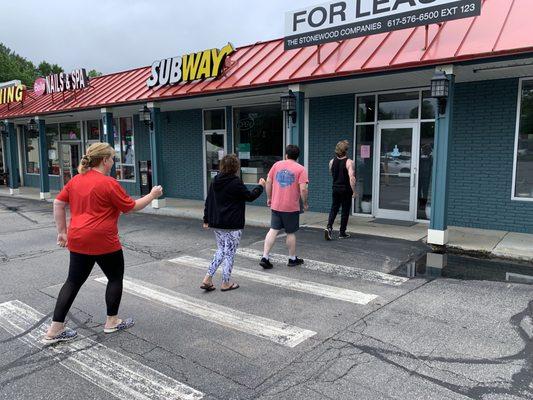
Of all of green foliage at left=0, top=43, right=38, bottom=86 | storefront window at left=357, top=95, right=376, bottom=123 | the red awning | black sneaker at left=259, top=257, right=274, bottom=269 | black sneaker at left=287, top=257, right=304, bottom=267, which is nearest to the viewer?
black sneaker at left=259, top=257, right=274, bottom=269

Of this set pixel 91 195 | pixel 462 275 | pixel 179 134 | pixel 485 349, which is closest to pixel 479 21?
pixel 462 275

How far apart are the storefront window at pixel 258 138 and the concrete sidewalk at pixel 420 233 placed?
120 cm

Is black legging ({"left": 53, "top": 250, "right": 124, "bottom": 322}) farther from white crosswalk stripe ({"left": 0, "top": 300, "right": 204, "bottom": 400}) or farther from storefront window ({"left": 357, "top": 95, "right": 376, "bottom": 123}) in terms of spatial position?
storefront window ({"left": 357, "top": 95, "right": 376, "bottom": 123})

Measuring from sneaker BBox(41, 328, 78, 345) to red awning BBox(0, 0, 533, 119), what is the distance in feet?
20.2

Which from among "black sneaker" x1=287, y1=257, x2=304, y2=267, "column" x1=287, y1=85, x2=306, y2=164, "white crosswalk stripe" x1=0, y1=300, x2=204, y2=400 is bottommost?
"white crosswalk stripe" x1=0, y1=300, x2=204, y2=400

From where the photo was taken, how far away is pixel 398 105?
9.58 metres

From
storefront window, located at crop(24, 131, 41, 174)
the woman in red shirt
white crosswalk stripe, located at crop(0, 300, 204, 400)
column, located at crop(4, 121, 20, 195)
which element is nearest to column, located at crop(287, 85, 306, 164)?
the woman in red shirt

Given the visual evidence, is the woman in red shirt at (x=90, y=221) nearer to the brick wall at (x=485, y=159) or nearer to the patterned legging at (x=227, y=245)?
the patterned legging at (x=227, y=245)

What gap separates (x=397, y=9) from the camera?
7520 millimetres

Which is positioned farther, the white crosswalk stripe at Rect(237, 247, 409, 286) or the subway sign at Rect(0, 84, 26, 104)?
the subway sign at Rect(0, 84, 26, 104)

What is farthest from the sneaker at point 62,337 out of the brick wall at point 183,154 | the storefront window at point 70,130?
the storefront window at point 70,130

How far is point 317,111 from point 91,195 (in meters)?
8.01

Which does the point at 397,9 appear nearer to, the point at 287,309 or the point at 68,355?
the point at 287,309

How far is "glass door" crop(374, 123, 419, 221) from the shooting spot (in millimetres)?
9414
